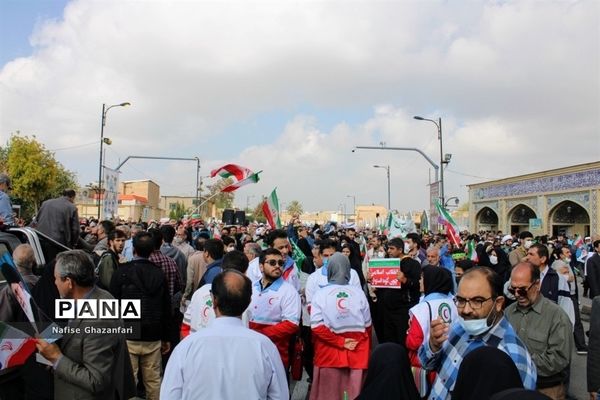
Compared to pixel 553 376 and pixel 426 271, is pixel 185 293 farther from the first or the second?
pixel 553 376

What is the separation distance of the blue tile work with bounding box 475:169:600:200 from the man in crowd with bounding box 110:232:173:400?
3403 centimetres

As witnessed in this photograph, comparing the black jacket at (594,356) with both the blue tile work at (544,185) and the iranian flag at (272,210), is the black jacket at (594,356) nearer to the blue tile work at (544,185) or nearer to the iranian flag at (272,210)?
the iranian flag at (272,210)

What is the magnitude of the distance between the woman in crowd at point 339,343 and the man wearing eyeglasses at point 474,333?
2097 millimetres

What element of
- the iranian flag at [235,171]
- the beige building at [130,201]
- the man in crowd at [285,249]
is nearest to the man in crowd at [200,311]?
the man in crowd at [285,249]

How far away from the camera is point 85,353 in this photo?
324cm

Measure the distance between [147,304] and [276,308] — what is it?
1363mm

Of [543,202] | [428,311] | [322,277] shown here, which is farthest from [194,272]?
[543,202]

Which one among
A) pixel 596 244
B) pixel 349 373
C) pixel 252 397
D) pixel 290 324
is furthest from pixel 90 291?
pixel 596 244

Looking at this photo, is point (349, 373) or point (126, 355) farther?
point (349, 373)

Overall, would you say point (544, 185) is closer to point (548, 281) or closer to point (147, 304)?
point (548, 281)

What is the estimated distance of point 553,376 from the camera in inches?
160

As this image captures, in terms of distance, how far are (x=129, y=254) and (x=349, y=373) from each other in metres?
4.54

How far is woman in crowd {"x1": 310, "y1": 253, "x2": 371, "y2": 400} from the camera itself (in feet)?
17.2

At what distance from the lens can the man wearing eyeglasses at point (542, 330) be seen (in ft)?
13.2
